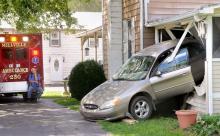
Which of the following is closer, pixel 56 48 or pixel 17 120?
pixel 17 120

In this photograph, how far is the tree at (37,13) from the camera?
18.0 metres

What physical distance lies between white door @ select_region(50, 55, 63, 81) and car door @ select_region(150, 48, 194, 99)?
93.8ft

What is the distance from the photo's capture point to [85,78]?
2045 cm

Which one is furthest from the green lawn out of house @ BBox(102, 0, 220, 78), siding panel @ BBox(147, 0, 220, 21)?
siding panel @ BBox(147, 0, 220, 21)

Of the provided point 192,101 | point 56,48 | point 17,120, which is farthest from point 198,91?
point 56,48

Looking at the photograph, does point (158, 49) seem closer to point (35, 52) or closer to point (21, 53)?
point (35, 52)

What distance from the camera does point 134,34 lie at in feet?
61.3

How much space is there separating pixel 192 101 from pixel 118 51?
699 centimetres

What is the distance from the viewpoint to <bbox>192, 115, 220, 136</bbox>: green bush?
35.0ft

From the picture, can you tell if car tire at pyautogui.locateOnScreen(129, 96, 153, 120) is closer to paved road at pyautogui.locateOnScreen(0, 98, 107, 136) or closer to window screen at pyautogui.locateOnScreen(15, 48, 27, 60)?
paved road at pyautogui.locateOnScreen(0, 98, 107, 136)

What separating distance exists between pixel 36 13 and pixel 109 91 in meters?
6.50

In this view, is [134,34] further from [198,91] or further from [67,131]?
[67,131]

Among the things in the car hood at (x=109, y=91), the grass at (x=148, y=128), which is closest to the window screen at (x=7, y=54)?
the car hood at (x=109, y=91)

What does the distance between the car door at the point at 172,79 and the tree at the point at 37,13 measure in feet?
19.9
